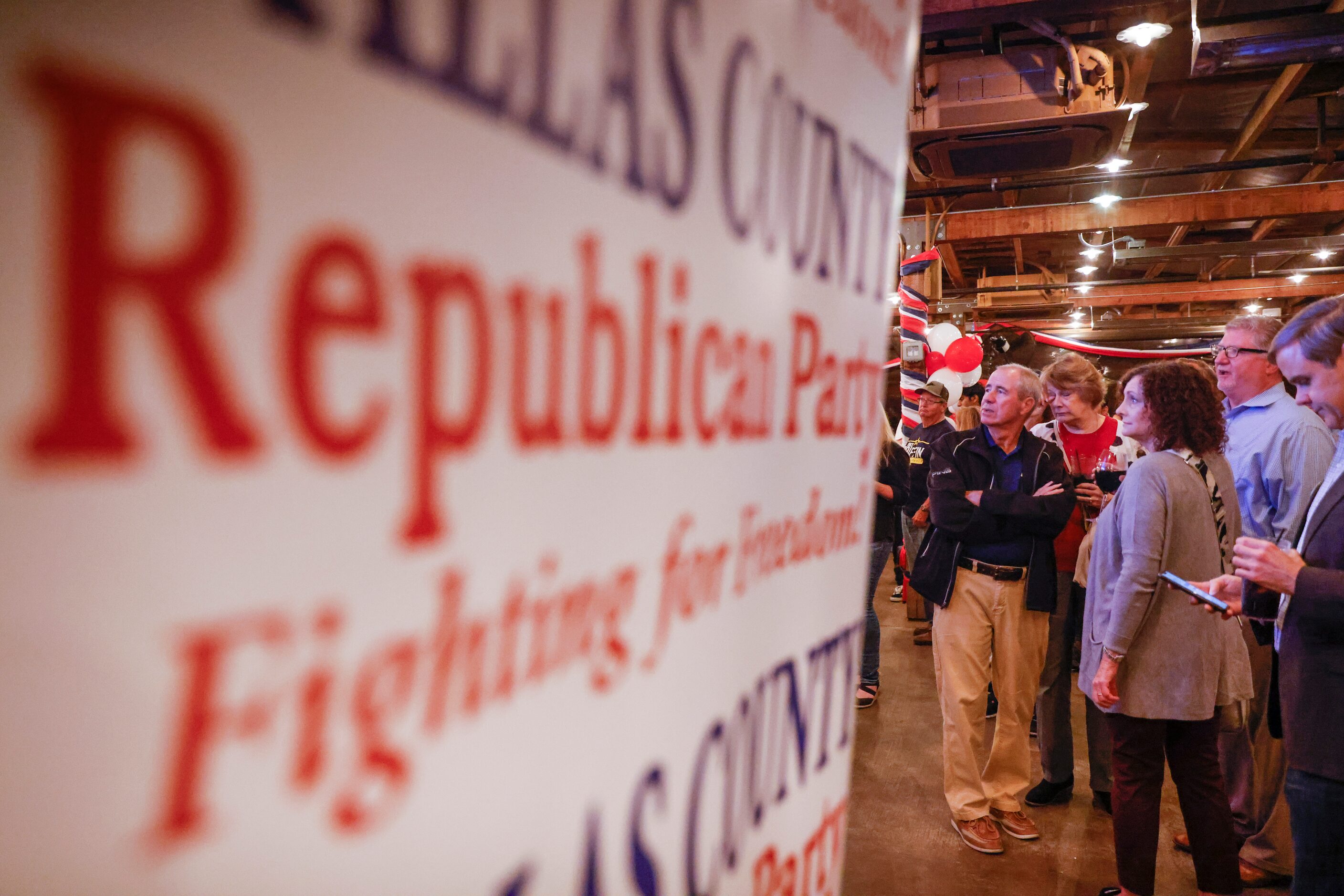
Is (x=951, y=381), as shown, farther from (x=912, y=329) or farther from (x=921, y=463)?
(x=921, y=463)

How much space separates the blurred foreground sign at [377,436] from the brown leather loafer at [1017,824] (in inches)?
98.9

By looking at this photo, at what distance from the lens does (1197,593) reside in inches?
70.0

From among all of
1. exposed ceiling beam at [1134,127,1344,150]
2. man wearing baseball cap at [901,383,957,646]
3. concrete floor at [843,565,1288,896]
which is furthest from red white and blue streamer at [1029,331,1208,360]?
concrete floor at [843,565,1288,896]

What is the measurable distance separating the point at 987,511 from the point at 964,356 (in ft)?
15.3

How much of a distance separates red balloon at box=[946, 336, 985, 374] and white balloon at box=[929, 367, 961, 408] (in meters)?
0.05

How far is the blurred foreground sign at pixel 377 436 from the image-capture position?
1.05ft

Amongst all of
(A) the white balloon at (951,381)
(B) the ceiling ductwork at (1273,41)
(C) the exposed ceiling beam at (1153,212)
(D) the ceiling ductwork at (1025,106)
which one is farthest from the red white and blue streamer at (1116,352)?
(B) the ceiling ductwork at (1273,41)

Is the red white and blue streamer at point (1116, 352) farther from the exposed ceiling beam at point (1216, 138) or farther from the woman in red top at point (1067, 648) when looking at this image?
the woman in red top at point (1067, 648)

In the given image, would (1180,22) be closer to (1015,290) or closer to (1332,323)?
(1332,323)

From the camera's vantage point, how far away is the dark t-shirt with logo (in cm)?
468

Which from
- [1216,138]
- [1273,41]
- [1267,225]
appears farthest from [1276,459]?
[1267,225]

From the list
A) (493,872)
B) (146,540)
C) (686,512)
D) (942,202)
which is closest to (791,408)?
(686,512)

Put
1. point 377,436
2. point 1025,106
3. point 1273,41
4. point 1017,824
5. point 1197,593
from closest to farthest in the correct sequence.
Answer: point 377,436
point 1197,593
point 1017,824
point 1273,41
point 1025,106

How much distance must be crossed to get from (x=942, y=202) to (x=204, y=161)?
8.28 m
